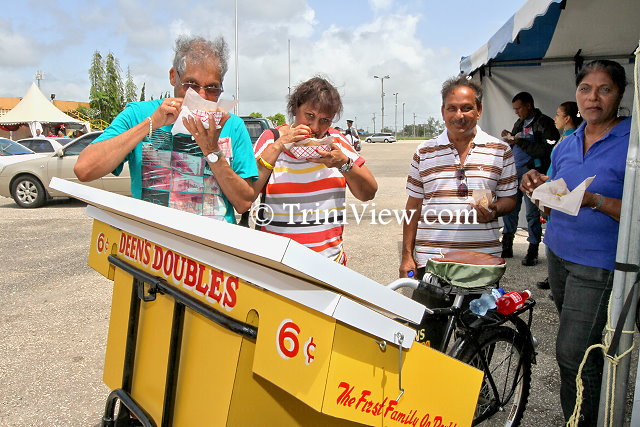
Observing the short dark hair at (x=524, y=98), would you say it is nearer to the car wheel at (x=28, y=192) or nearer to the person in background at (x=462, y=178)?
the person in background at (x=462, y=178)

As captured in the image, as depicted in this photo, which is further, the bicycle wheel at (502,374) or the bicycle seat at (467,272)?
the bicycle wheel at (502,374)

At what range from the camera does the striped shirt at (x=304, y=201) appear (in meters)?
2.23

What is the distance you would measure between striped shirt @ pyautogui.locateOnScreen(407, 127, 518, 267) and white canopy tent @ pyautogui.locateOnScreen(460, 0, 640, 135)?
1401 mm

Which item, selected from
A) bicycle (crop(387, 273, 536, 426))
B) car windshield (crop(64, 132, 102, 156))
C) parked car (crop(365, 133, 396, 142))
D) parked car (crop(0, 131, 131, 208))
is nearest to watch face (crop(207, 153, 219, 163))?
bicycle (crop(387, 273, 536, 426))

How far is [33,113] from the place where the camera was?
2788 cm

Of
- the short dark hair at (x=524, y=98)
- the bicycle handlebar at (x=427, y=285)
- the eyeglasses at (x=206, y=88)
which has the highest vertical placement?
the short dark hair at (x=524, y=98)

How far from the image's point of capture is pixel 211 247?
1.24 metres

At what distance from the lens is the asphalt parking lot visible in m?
2.95

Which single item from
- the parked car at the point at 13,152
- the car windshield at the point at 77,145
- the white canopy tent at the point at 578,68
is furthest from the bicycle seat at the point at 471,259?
the parked car at the point at 13,152

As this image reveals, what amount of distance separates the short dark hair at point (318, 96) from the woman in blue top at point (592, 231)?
3.59 feet

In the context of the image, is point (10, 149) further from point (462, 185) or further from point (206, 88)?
point (462, 185)

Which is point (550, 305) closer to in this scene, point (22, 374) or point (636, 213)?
point (636, 213)

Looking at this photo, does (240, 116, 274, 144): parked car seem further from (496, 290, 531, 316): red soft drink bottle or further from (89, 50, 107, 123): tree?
(89, 50, 107, 123): tree

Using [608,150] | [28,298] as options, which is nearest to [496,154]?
[608,150]
